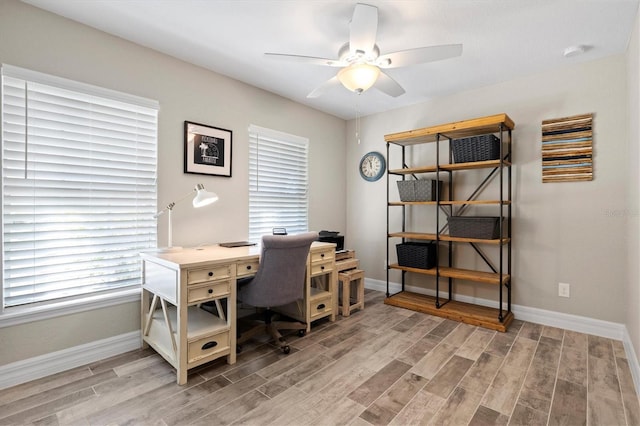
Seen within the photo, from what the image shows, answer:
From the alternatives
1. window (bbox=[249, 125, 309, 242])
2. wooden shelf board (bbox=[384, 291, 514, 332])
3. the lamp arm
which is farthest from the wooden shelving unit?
the lamp arm

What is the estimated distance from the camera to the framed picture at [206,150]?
279 cm

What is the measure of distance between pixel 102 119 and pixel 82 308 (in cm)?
141

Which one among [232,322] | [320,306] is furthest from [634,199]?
[232,322]

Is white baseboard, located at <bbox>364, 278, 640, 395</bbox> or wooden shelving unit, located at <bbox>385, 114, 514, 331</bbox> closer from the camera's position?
white baseboard, located at <bbox>364, 278, 640, 395</bbox>

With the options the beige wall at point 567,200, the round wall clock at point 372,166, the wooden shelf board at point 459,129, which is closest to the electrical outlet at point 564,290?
the beige wall at point 567,200

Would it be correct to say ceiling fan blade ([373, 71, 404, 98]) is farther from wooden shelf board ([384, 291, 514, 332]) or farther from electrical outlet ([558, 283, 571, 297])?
electrical outlet ([558, 283, 571, 297])

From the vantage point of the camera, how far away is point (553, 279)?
2959 millimetres

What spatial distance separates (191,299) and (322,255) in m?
1.29

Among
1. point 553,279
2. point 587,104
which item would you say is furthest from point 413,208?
point 587,104

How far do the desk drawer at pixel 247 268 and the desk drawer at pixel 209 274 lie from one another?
77mm

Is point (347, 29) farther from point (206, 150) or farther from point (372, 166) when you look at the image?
point (372, 166)

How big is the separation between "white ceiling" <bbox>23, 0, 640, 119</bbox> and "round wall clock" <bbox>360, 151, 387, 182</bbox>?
Result: 1351 mm

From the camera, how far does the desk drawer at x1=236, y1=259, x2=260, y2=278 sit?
7.54ft

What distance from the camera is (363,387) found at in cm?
196
